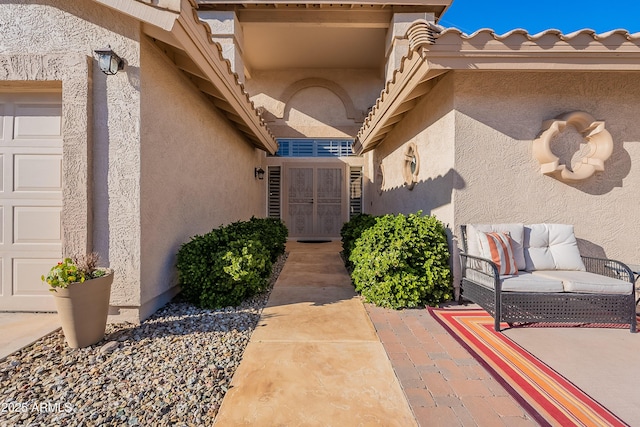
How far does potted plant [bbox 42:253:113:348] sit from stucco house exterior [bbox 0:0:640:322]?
0.40m

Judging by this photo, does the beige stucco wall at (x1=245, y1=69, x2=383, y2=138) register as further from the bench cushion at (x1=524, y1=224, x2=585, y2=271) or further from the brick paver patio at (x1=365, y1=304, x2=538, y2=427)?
the brick paver patio at (x1=365, y1=304, x2=538, y2=427)

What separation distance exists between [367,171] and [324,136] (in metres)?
2.21

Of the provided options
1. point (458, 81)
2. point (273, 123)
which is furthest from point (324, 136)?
point (458, 81)

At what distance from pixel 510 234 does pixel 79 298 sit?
5343 millimetres

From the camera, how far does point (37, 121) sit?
3.62 meters

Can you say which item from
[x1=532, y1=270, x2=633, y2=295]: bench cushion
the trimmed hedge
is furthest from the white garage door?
[x1=532, y1=270, x2=633, y2=295]: bench cushion

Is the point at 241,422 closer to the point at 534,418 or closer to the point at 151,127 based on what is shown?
the point at 534,418

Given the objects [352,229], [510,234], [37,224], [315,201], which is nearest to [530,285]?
[510,234]

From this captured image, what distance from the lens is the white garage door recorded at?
3598 millimetres

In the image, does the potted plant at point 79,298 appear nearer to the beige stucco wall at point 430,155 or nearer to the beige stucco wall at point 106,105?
the beige stucco wall at point 106,105

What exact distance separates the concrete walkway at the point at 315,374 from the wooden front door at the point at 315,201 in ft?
22.0

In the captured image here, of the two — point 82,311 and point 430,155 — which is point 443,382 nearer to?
point 82,311

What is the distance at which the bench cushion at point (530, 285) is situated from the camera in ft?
10.8

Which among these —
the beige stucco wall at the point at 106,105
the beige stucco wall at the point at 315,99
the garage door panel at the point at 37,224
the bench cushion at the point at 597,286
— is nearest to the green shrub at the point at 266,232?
the beige stucco wall at the point at 106,105
